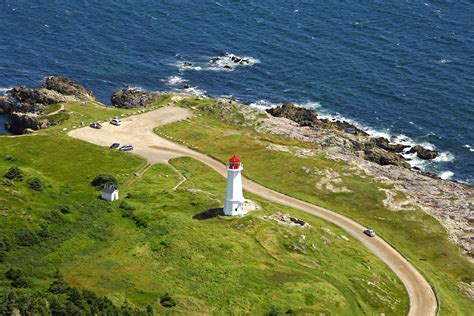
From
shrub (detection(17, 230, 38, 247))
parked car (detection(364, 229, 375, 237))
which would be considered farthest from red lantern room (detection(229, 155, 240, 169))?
shrub (detection(17, 230, 38, 247))

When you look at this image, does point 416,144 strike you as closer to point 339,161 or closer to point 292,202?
point 339,161

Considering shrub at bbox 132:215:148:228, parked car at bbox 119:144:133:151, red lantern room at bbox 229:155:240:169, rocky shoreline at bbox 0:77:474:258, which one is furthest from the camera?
parked car at bbox 119:144:133:151

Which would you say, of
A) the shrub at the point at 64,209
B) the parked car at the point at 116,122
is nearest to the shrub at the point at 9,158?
the shrub at the point at 64,209

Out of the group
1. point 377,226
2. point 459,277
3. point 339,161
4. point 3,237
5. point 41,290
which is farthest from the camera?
point 339,161

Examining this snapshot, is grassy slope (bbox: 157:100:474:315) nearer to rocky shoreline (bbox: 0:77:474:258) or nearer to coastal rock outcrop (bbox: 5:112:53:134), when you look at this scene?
rocky shoreline (bbox: 0:77:474:258)

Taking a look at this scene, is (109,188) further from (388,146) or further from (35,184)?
(388,146)

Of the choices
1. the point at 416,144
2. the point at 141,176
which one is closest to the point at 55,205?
the point at 141,176
